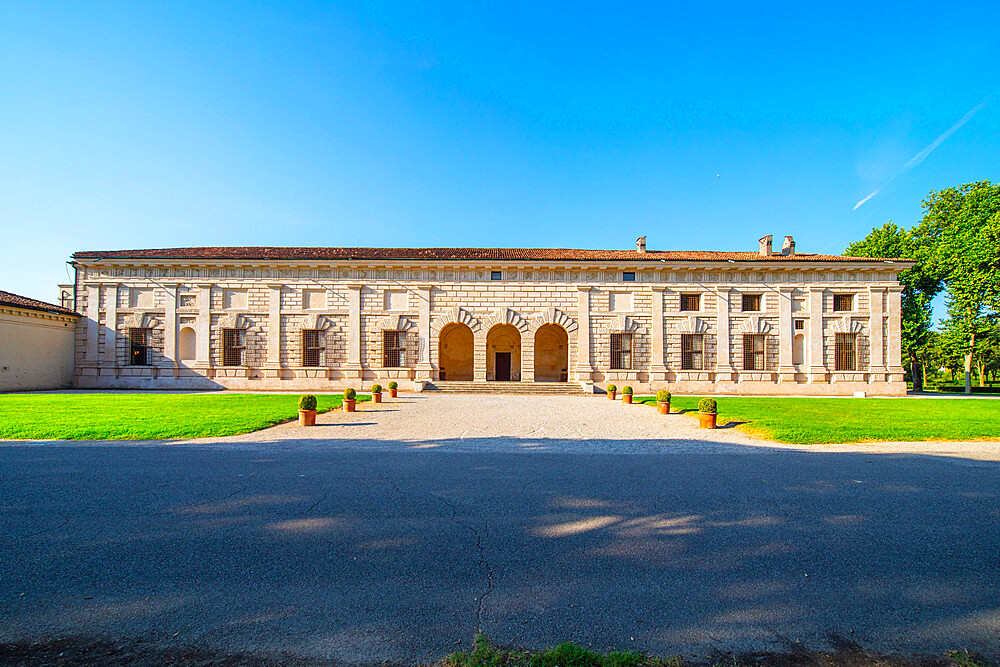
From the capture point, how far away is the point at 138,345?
28000 mm

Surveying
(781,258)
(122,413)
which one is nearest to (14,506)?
(122,413)

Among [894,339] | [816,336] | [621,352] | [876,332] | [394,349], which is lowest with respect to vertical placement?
[621,352]

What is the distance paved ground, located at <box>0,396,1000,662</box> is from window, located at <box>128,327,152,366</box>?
972 inches

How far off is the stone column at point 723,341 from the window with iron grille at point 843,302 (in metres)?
6.67

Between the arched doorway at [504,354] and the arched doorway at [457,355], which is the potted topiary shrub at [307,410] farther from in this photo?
the arched doorway at [504,354]

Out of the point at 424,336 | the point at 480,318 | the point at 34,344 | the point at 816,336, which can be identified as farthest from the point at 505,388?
the point at 34,344

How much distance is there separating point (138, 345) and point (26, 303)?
5.83 m

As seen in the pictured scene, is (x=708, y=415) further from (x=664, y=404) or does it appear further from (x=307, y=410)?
(x=307, y=410)

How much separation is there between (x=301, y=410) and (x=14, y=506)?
690cm

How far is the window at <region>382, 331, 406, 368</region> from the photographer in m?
28.2

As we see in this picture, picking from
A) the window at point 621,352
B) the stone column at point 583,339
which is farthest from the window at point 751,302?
the stone column at point 583,339

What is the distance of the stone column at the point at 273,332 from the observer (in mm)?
27719

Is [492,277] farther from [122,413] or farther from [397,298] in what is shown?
[122,413]

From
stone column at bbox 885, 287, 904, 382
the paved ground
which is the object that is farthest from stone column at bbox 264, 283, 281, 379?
stone column at bbox 885, 287, 904, 382
